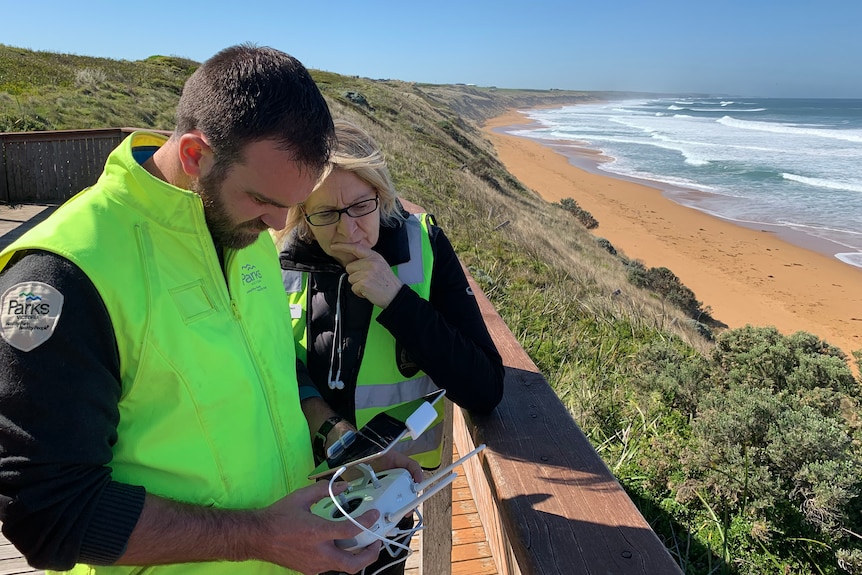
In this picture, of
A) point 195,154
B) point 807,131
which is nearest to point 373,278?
point 195,154

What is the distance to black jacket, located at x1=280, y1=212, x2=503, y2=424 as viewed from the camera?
1.75 meters

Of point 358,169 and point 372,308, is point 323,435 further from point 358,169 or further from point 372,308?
point 358,169

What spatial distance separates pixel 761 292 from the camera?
15.2 meters

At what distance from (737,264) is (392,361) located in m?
17.7

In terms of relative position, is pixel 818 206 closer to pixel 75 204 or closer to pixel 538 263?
pixel 538 263

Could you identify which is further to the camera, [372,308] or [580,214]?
[580,214]

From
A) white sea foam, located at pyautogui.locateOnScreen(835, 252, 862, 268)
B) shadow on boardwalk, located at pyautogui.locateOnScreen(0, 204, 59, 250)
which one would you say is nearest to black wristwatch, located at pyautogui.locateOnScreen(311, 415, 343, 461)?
shadow on boardwalk, located at pyautogui.locateOnScreen(0, 204, 59, 250)

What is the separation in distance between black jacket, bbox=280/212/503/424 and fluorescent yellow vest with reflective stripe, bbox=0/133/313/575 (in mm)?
420

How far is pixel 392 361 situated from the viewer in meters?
1.88

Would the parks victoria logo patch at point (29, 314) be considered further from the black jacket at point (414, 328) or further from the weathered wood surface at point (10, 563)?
the weathered wood surface at point (10, 563)

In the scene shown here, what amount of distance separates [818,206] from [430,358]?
26.8 m

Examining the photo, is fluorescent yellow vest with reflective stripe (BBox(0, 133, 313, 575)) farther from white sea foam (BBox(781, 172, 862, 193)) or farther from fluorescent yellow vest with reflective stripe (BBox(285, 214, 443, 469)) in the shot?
white sea foam (BBox(781, 172, 862, 193))

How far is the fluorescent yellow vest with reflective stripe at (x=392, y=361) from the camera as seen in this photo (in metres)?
1.87

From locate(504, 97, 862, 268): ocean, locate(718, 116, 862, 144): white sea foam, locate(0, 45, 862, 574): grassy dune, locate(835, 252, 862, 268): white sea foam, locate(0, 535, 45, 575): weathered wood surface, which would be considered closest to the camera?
locate(0, 535, 45, 575): weathered wood surface
